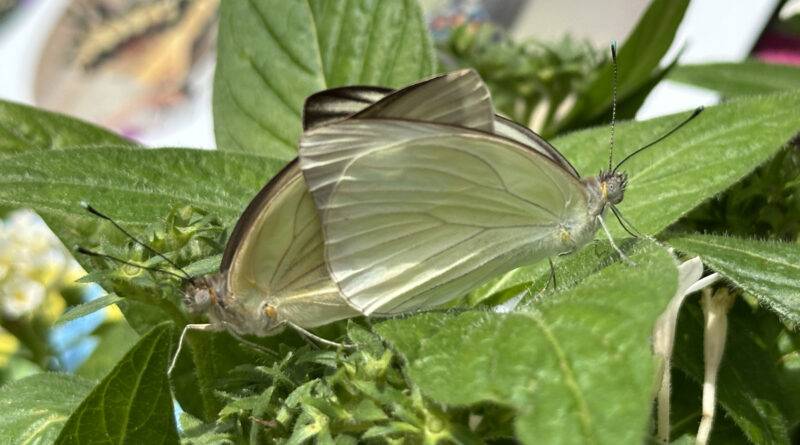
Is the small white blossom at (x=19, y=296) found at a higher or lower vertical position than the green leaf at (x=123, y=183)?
lower

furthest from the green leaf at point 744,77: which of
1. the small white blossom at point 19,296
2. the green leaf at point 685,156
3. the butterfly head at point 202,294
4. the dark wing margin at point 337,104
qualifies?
the small white blossom at point 19,296

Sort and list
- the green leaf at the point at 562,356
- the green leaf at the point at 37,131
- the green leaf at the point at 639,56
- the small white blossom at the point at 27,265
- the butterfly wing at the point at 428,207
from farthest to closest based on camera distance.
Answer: the small white blossom at the point at 27,265, the green leaf at the point at 639,56, the green leaf at the point at 37,131, the butterfly wing at the point at 428,207, the green leaf at the point at 562,356

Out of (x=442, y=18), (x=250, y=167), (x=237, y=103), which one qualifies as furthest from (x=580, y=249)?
(x=442, y=18)

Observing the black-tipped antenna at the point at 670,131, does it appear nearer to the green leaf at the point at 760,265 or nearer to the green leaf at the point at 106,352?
the green leaf at the point at 760,265

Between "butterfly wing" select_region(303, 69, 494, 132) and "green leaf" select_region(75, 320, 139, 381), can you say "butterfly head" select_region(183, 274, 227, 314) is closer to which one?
"butterfly wing" select_region(303, 69, 494, 132)

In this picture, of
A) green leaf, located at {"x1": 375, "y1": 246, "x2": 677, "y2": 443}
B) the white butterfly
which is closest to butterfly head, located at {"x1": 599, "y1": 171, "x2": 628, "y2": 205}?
the white butterfly

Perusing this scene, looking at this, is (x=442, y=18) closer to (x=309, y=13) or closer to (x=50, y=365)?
(x=309, y=13)
